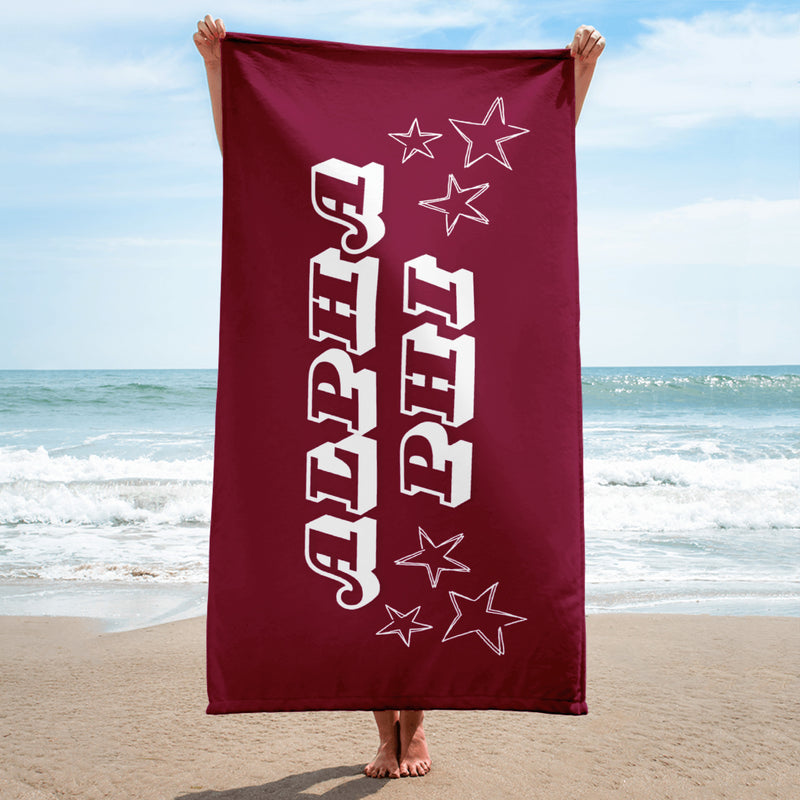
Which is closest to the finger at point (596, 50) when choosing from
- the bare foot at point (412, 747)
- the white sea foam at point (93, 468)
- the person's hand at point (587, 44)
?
the person's hand at point (587, 44)

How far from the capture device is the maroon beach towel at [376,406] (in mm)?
2111

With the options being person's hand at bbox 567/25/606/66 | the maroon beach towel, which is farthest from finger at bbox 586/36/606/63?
the maroon beach towel

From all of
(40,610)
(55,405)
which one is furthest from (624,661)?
(55,405)

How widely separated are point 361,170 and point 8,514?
24.7 ft

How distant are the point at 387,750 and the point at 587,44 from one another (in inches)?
85.0

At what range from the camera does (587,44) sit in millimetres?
2184

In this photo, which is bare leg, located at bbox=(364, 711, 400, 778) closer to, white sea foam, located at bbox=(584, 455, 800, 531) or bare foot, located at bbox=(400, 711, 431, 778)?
bare foot, located at bbox=(400, 711, 431, 778)

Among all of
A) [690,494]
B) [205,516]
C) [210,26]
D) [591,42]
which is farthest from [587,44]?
[690,494]

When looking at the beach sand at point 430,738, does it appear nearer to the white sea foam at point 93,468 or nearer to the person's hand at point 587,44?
the person's hand at point 587,44

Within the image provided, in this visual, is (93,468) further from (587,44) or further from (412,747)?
(587,44)

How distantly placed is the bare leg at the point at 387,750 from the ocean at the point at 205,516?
83cm

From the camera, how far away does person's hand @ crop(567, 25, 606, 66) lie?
2.18 metres

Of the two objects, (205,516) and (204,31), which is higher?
(204,31)

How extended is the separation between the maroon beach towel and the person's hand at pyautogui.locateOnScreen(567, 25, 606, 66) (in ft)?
1.35
